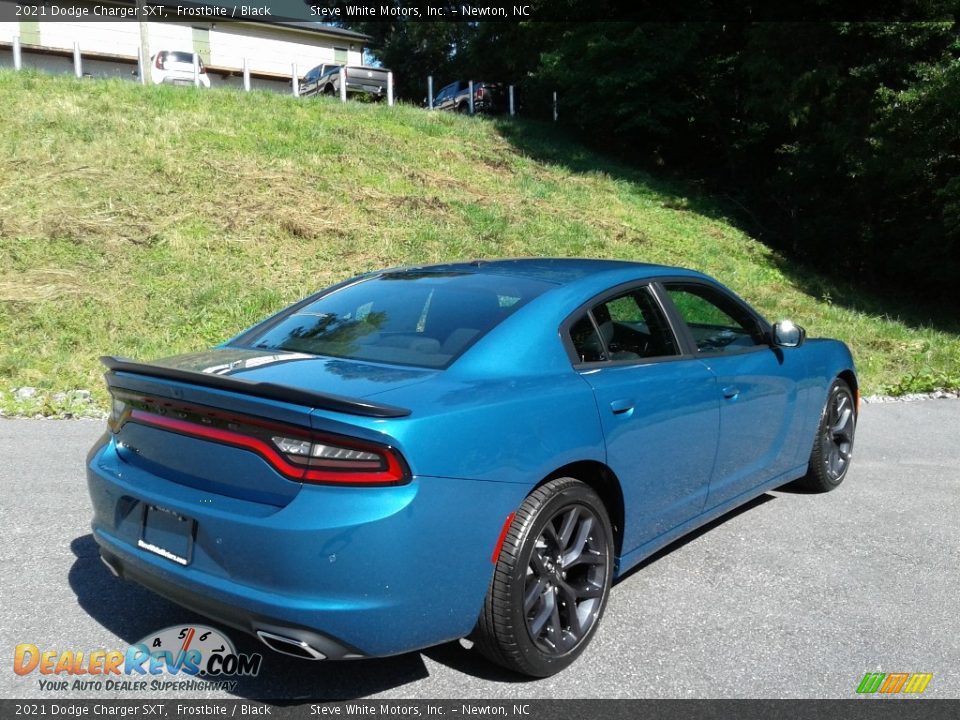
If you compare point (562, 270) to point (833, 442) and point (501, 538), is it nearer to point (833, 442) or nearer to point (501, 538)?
point (501, 538)

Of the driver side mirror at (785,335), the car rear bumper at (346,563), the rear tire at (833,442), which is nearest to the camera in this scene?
the car rear bumper at (346,563)

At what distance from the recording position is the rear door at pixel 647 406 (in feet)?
11.2

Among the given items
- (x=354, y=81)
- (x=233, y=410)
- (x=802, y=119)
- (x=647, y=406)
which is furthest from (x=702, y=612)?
(x=354, y=81)

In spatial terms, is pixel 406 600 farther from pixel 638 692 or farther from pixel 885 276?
pixel 885 276

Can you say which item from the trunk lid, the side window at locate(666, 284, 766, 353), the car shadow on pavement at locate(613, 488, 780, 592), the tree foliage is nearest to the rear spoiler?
the trunk lid

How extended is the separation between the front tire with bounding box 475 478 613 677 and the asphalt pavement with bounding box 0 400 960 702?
0.14 m

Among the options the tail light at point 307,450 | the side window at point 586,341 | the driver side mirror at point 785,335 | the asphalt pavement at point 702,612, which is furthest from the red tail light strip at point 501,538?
the driver side mirror at point 785,335

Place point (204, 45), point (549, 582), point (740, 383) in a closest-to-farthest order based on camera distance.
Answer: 1. point (549, 582)
2. point (740, 383)
3. point (204, 45)

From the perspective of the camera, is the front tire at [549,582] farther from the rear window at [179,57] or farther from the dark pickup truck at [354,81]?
the rear window at [179,57]

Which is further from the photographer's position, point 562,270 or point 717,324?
point 717,324

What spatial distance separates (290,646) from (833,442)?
413cm

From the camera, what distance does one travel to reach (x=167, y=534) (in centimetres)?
284

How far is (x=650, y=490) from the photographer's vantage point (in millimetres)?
3590

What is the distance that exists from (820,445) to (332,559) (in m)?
3.76
